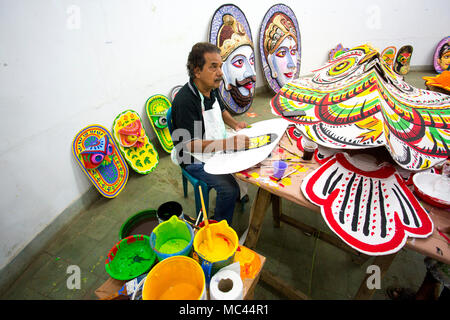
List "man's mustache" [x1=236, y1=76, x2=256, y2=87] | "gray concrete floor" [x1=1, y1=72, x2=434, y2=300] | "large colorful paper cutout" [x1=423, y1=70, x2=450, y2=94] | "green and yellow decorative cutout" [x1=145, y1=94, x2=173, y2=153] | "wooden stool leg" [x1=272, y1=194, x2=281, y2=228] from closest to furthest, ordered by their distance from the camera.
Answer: "gray concrete floor" [x1=1, y1=72, x2=434, y2=300]
"wooden stool leg" [x1=272, y1=194, x2=281, y2=228]
"large colorful paper cutout" [x1=423, y1=70, x2=450, y2=94]
"green and yellow decorative cutout" [x1=145, y1=94, x2=173, y2=153]
"man's mustache" [x1=236, y1=76, x2=256, y2=87]

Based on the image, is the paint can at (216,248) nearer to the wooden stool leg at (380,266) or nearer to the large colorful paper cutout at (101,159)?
the wooden stool leg at (380,266)

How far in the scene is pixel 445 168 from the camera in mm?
1128

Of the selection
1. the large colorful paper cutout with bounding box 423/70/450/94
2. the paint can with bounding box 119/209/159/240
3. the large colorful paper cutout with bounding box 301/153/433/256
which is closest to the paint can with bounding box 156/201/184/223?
the paint can with bounding box 119/209/159/240

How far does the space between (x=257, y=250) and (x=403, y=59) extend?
26.0 ft

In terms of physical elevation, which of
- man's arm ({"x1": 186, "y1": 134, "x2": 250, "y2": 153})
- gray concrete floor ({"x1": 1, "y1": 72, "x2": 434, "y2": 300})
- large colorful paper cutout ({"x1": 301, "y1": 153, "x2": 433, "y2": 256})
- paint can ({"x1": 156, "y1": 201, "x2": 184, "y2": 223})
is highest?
man's arm ({"x1": 186, "y1": 134, "x2": 250, "y2": 153})

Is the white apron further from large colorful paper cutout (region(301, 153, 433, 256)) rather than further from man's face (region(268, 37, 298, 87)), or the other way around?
man's face (region(268, 37, 298, 87))

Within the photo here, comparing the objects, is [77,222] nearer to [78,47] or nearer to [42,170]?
[42,170]

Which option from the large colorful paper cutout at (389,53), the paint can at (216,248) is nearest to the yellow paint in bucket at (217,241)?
the paint can at (216,248)

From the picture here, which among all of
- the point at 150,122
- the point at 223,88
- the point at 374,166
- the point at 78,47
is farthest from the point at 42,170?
the point at 223,88

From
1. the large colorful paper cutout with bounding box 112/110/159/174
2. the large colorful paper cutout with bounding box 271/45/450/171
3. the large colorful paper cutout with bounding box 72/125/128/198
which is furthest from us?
the large colorful paper cutout with bounding box 112/110/159/174

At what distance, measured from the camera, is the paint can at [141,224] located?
57.7 inches

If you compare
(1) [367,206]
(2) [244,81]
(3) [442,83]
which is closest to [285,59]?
(2) [244,81]

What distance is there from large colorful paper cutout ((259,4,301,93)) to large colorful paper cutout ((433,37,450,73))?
18.5 ft

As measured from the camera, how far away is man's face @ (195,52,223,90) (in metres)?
1.47
